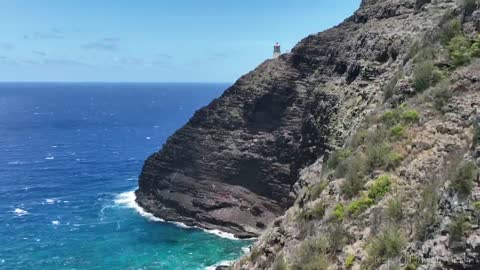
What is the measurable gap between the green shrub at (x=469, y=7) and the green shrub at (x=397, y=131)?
10.6 metres

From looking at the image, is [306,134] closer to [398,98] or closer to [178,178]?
[178,178]

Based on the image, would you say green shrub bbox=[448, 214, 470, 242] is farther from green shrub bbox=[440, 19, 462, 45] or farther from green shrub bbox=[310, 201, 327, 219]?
green shrub bbox=[440, 19, 462, 45]

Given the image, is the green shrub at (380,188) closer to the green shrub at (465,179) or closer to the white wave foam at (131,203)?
the green shrub at (465,179)

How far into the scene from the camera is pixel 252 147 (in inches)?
3319

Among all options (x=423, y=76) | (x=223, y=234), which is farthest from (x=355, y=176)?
Answer: (x=223, y=234)

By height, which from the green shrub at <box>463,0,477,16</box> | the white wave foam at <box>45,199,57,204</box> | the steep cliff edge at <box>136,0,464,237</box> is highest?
A: the green shrub at <box>463,0,477,16</box>

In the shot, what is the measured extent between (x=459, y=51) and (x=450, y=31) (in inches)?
118

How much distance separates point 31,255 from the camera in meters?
65.7

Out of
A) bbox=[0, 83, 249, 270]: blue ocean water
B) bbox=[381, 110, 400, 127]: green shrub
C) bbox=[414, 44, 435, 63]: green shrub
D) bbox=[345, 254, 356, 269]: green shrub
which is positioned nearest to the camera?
bbox=[345, 254, 356, 269]: green shrub

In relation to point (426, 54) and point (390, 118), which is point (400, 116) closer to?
point (390, 118)

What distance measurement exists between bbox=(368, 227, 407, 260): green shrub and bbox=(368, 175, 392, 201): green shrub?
3.40m

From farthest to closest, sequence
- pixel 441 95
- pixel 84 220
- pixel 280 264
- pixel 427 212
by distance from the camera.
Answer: pixel 84 220
pixel 441 95
pixel 280 264
pixel 427 212

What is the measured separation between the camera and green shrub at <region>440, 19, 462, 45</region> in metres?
30.4

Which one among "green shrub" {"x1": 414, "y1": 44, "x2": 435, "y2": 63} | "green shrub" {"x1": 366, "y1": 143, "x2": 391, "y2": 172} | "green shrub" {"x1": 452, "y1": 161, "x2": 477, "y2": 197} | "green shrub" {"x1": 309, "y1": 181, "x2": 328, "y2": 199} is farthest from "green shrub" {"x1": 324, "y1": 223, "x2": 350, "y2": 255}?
"green shrub" {"x1": 414, "y1": 44, "x2": 435, "y2": 63}
